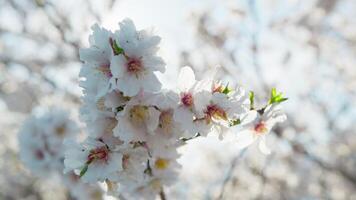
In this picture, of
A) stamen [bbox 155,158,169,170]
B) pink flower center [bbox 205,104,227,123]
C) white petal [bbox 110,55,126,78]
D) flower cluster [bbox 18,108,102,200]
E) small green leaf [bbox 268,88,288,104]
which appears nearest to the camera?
white petal [bbox 110,55,126,78]

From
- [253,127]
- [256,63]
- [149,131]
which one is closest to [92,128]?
[149,131]

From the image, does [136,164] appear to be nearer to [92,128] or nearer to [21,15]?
[92,128]

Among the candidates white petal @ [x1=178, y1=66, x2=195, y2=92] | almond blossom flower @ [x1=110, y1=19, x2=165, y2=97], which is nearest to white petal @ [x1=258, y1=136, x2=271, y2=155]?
white petal @ [x1=178, y1=66, x2=195, y2=92]

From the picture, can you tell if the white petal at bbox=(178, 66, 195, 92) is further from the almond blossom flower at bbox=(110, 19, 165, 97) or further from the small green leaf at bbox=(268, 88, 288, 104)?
the small green leaf at bbox=(268, 88, 288, 104)

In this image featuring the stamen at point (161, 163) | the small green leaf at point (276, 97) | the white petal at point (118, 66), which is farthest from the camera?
the stamen at point (161, 163)

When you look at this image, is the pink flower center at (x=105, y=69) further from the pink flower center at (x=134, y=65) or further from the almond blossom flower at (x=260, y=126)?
the almond blossom flower at (x=260, y=126)

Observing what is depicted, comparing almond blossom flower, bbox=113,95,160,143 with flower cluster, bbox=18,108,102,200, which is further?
flower cluster, bbox=18,108,102,200

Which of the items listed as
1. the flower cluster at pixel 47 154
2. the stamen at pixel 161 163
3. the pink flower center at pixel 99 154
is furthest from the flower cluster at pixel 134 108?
the flower cluster at pixel 47 154

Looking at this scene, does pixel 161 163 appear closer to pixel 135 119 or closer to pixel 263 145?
pixel 263 145
